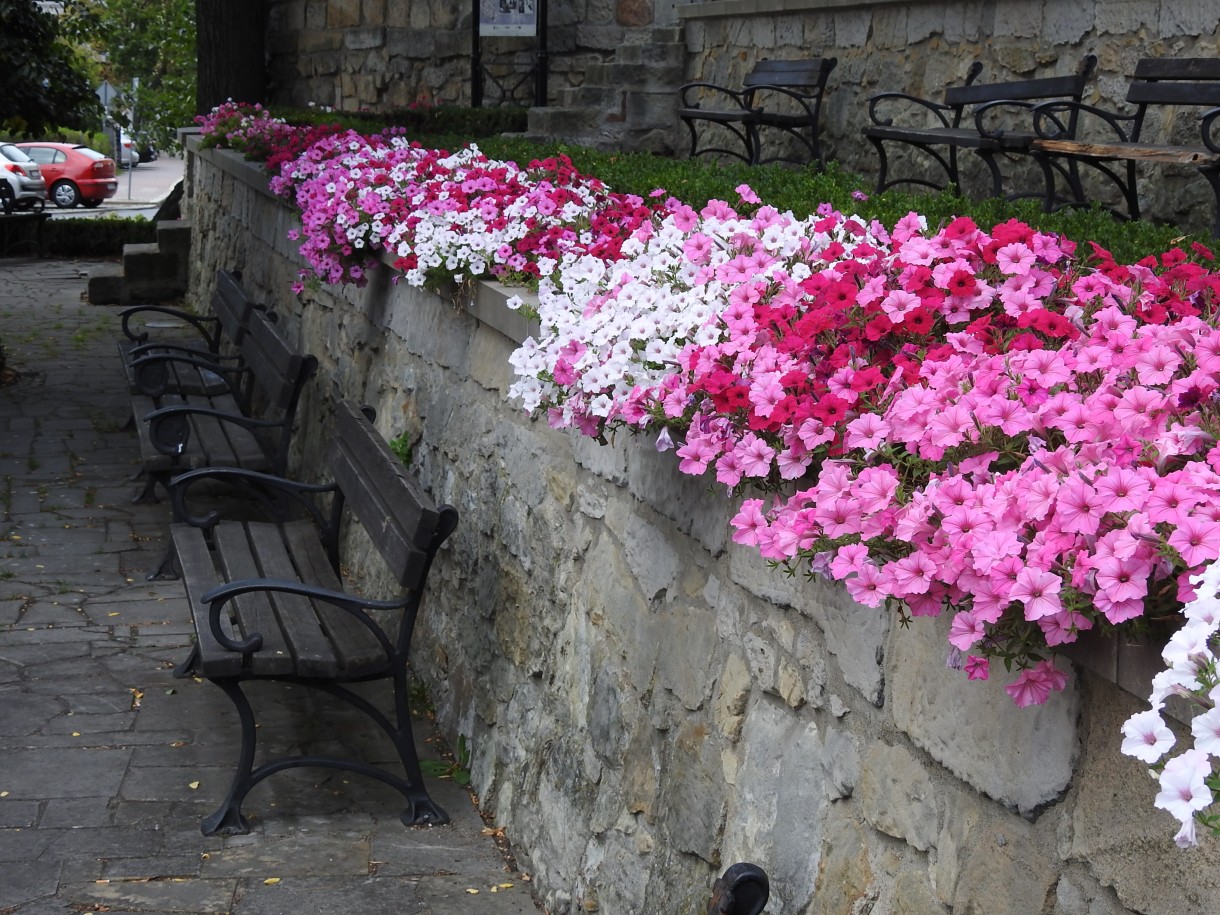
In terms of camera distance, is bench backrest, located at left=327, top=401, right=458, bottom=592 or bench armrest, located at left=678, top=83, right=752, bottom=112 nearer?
bench backrest, located at left=327, top=401, right=458, bottom=592

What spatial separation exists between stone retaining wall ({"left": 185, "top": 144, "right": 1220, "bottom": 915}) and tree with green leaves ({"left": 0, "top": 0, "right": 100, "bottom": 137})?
18.1 ft

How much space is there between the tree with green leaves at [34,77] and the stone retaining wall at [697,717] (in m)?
5.52

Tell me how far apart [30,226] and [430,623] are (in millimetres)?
16163

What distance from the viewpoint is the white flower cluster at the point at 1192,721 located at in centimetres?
137

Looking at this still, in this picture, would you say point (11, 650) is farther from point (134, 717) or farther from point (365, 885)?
point (365, 885)

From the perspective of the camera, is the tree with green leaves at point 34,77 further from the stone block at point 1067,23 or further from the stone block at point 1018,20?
the stone block at point 1067,23

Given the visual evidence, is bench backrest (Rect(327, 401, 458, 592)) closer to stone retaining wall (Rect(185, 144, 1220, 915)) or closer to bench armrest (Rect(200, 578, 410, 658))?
bench armrest (Rect(200, 578, 410, 658))

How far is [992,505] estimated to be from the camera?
182cm

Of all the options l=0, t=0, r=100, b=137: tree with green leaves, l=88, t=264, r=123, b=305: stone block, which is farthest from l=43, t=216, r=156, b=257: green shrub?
l=0, t=0, r=100, b=137: tree with green leaves

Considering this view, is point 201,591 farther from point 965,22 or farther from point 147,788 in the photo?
point 965,22

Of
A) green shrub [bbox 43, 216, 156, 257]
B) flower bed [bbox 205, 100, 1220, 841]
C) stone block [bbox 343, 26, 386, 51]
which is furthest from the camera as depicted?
green shrub [bbox 43, 216, 156, 257]

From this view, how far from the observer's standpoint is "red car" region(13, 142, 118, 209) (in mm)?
30000

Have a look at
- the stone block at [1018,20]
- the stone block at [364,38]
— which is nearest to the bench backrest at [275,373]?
the stone block at [1018,20]

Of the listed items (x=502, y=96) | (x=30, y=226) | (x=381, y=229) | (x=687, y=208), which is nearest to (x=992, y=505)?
(x=687, y=208)
